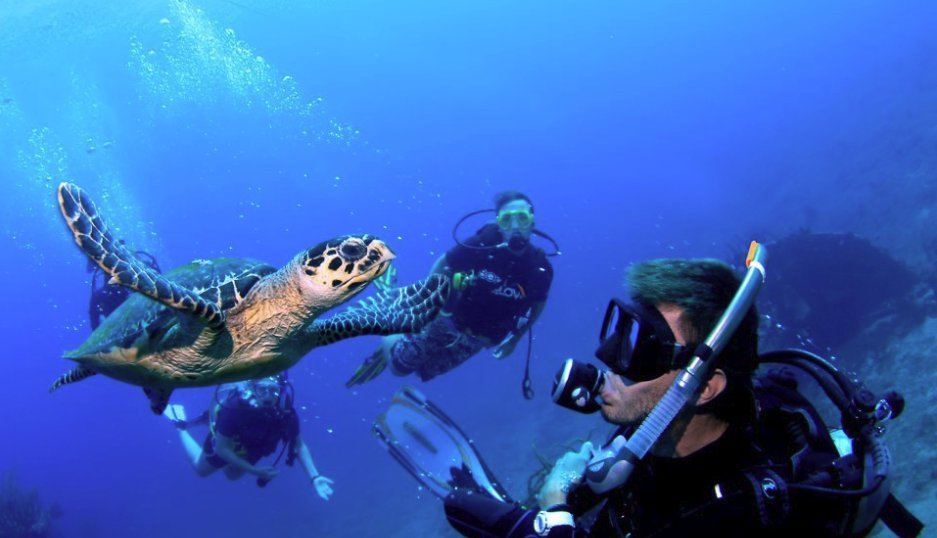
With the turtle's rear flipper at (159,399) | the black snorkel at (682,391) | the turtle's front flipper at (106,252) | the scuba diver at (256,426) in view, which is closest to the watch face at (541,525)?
the black snorkel at (682,391)

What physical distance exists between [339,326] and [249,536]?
1780cm

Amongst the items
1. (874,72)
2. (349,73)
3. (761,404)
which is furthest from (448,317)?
(349,73)

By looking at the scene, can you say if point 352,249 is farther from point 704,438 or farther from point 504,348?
point 504,348

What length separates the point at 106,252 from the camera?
2570 millimetres

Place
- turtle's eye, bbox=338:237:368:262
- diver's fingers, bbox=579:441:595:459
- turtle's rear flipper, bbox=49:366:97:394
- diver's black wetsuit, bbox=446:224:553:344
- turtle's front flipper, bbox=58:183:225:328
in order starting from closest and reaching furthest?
diver's fingers, bbox=579:441:595:459, turtle's front flipper, bbox=58:183:225:328, turtle's eye, bbox=338:237:368:262, turtle's rear flipper, bbox=49:366:97:394, diver's black wetsuit, bbox=446:224:553:344

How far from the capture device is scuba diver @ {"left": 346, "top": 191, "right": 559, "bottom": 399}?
619 centimetres

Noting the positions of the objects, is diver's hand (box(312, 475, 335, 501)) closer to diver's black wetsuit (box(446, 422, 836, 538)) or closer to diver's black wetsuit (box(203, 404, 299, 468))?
diver's black wetsuit (box(203, 404, 299, 468))

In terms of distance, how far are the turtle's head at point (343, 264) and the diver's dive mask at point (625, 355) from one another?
149 centimetres

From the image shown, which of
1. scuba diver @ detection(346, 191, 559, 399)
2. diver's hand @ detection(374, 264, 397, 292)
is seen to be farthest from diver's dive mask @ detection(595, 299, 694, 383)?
scuba diver @ detection(346, 191, 559, 399)

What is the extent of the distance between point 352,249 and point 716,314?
2026mm

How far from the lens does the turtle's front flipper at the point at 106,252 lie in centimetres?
253

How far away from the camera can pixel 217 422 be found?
7648 mm

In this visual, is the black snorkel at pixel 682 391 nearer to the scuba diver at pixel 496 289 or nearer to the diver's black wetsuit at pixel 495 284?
the scuba diver at pixel 496 289

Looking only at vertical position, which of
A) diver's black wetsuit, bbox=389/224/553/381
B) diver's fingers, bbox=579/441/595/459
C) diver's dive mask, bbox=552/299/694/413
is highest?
diver's black wetsuit, bbox=389/224/553/381
